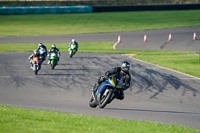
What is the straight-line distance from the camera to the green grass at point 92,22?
54.7 meters

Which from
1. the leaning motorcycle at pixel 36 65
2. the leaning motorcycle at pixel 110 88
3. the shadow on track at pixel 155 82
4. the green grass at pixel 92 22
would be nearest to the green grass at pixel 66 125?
the leaning motorcycle at pixel 110 88

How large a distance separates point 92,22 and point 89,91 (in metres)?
40.8

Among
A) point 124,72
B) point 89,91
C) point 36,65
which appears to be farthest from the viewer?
point 36,65

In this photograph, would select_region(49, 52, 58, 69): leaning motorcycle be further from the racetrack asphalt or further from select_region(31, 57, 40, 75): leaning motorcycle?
select_region(31, 57, 40, 75): leaning motorcycle

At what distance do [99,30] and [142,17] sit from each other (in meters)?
9.48

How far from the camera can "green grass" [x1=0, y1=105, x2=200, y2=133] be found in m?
8.98

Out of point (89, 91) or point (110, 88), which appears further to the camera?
point (89, 91)

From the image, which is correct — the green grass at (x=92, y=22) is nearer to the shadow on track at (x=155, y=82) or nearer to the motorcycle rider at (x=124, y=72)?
the shadow on track at (x=155, y=82)

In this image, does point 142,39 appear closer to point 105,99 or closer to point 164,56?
point 164,56

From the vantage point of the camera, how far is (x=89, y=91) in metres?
18.2

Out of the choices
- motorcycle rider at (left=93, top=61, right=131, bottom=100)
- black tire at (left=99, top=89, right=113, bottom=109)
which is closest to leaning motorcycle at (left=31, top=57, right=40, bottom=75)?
black tire at (left=99, top=89, right=113, bottom=109)

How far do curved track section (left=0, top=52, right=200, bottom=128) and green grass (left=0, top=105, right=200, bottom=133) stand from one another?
202 cm

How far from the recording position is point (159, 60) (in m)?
30.0

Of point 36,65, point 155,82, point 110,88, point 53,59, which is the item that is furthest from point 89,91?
point 53,59
